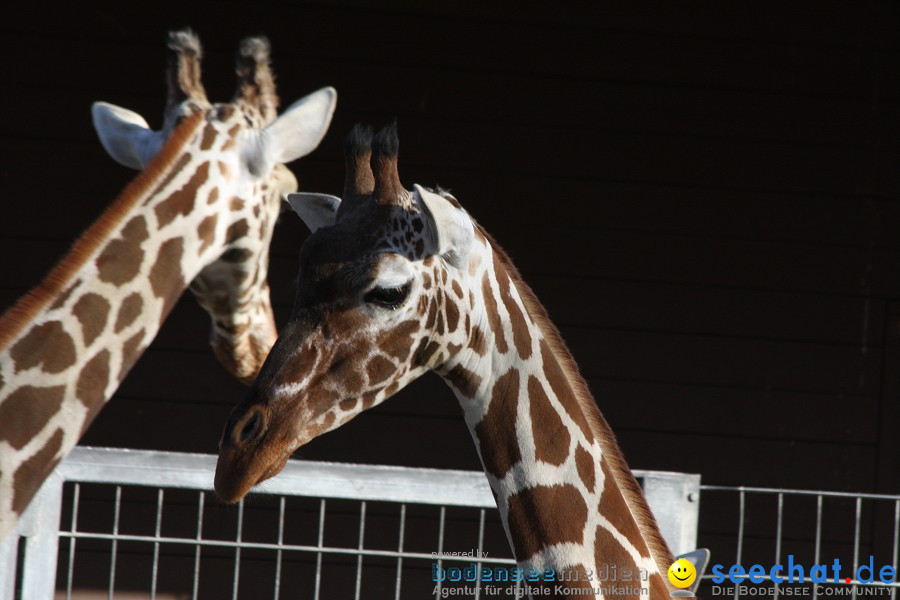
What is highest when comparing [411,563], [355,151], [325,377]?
[355,151]

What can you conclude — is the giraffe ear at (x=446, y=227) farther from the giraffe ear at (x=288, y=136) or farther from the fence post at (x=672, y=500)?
the fence post at (x=672, y=500)

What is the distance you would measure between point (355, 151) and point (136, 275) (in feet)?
2.34

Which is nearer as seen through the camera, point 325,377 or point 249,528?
point 325,377

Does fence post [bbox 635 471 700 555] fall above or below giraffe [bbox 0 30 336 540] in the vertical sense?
below

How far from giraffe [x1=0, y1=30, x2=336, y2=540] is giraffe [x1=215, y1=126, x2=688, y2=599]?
560 mm

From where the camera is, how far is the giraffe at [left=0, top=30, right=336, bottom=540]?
6.68 feet

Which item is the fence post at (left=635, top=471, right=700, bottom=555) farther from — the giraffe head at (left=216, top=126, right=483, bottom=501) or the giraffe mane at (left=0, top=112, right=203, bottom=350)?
the giraffe mane at (left=0, top=112, right=203, bottom=350)

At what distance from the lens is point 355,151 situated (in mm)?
1861

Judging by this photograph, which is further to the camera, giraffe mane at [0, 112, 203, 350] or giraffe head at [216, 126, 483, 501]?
giraffe mane at [0, 112, 203, 350]

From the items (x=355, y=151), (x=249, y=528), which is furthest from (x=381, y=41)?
(x=355, y=151)

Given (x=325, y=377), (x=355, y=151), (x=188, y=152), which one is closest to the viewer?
(x=325, y=377)

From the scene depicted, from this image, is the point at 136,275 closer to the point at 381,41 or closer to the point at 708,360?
the point at 381,41

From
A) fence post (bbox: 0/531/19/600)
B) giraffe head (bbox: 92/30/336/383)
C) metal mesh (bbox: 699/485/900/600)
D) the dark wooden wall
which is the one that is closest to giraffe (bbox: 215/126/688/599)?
giraffe head (bbox: 92/30/336/383)

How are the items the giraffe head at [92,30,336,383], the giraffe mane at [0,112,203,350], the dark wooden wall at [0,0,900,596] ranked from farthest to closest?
the dark wooden wall at [0,0,900,596] → the giraffe head at [92,30,336,383] → the giraffe mane at [0,112,203,350]
